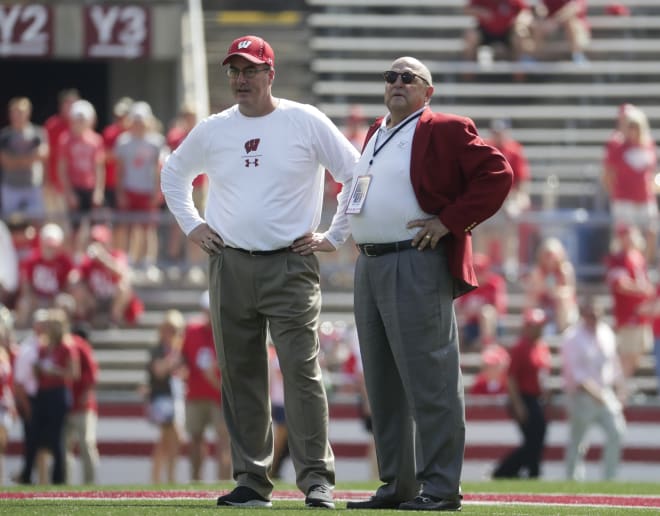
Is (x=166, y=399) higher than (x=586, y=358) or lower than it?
lower

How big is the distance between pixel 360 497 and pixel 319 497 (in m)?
1.08

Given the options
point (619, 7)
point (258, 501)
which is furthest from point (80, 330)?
point (619, 7)

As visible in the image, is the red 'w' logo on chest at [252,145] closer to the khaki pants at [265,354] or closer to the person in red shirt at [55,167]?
the khaki pants at [265,354]

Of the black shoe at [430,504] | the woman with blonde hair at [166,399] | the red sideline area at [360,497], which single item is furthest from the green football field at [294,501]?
the woman with blonde hair at [166,399]

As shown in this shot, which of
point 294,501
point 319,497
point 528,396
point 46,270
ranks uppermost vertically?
point 46,270

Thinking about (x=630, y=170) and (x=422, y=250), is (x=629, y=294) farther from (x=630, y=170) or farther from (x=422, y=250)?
(x=422, y=250)

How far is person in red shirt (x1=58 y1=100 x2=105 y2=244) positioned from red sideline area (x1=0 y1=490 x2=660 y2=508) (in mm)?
8029

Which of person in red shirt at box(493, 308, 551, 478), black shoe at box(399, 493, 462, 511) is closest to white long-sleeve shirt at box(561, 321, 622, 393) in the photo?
person in red shirt at box(493, 308, 551, 478)

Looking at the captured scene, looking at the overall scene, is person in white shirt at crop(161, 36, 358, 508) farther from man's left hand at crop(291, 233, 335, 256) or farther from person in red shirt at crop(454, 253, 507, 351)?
person in red shirt at crop(454, 253, 507, 351)

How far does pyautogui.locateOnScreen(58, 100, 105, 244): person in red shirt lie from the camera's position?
17.1 m

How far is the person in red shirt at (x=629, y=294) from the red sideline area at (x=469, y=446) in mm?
839

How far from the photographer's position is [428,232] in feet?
24.9

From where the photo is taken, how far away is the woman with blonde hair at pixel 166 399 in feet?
48.8

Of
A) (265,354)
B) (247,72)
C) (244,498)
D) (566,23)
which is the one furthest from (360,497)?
(566,23)
